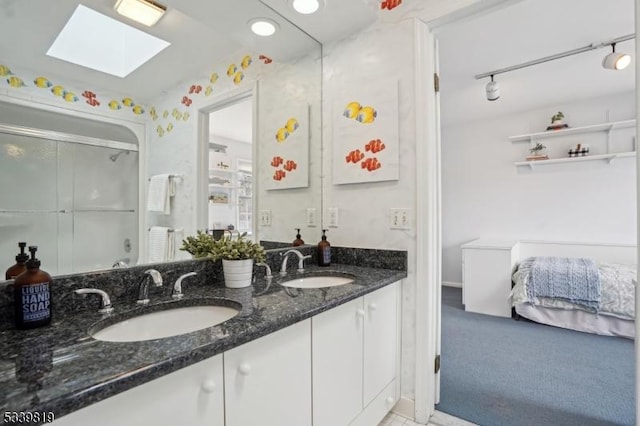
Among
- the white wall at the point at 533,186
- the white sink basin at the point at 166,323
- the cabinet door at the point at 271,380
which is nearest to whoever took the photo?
the cabinet door at the point at 271,380

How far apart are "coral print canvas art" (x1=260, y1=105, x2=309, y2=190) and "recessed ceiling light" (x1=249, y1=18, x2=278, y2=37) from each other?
44 centimetres

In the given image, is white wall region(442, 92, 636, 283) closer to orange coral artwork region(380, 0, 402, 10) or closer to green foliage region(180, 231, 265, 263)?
orange coral artwork region(380, 0, 402, 10)

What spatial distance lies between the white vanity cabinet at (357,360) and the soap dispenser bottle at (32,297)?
79cm

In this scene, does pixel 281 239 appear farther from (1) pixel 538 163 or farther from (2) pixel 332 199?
(1) pixel 538 163

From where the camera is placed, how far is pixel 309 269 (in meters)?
1.81

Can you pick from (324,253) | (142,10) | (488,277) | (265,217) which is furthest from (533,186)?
(142,10)

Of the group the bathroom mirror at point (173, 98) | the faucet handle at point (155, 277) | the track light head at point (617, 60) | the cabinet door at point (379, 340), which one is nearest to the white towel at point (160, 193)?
the bathroom mirror at point (173, 98)

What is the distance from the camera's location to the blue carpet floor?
1687mm

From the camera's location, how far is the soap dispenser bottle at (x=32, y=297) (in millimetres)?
833

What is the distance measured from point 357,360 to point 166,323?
0.79 metres

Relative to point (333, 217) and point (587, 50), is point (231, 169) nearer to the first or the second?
point (333, 217)

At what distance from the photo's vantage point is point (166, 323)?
42.0 inches

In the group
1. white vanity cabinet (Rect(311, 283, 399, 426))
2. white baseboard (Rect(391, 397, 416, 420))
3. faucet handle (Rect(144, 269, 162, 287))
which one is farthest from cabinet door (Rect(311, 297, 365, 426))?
A: faucet handle (Rect(144, 269, 162, 287))

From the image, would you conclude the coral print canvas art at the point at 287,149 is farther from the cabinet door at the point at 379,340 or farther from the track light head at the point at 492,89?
the track light head at the point at 492,89
